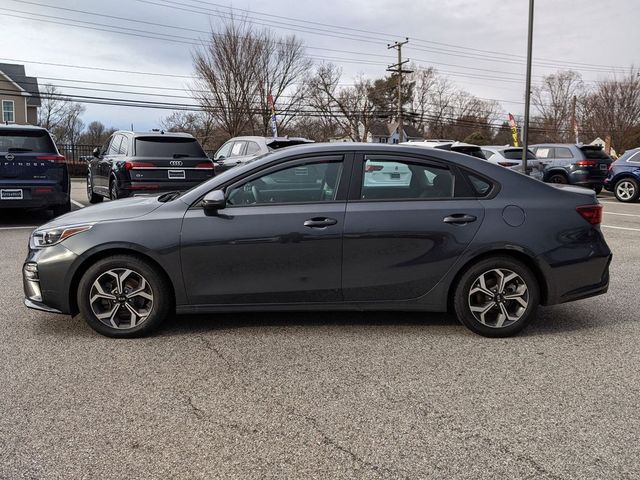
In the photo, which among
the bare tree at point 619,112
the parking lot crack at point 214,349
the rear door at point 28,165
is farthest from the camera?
the bare tree at point 619,112

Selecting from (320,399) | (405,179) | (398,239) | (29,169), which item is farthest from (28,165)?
(320,399)

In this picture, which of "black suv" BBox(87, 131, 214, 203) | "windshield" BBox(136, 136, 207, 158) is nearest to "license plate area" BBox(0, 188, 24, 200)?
"black suv" BBox(87, 131, 214, 203)

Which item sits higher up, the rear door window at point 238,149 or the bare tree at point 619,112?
the bare tree at point 619,112

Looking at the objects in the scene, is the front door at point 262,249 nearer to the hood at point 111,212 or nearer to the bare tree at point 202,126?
the hood at point 111,212

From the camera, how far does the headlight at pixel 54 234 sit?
14.2 feet

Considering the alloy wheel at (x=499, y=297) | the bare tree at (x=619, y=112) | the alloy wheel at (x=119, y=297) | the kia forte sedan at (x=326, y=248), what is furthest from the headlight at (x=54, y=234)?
the bare tree at (x=619, y=112)

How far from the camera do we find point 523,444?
9.39ft

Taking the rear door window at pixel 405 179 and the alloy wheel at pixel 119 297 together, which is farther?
the rear door window at pixel 405 179

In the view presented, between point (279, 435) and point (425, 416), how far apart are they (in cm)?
83

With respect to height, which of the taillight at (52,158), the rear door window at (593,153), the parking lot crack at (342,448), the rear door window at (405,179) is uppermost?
the rear door window at (593,153)

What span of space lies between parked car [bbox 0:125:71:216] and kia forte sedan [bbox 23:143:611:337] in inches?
237

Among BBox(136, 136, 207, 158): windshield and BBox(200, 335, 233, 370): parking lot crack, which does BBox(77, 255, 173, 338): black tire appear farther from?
BBox(136, 136, 207, 158): windshield

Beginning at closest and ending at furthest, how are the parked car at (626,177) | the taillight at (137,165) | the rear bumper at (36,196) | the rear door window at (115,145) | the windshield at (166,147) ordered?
the rear bumper at (36,196)
the taillight at (137,165)
the windshield at (166,147)
the rear door window at (115,145)
the parked car at (626,177)

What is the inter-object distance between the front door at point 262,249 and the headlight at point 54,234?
0.84 metres
